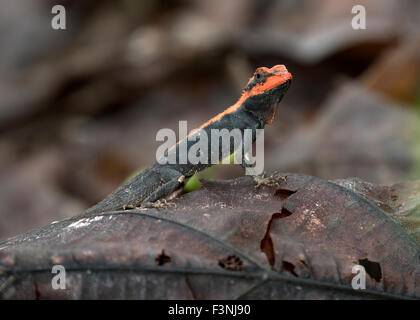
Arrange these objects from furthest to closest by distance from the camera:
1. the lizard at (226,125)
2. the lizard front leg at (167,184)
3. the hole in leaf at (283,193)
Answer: the lizard at (226,125)
the lizard front leg at (167,184)
the hole in leaf at (283,193)

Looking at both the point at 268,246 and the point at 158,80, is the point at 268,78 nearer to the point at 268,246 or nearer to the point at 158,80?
the point at 268,246

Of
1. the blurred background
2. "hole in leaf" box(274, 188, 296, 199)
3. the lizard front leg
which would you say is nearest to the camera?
"hole in leaf" box(274, 188, 296, 199)

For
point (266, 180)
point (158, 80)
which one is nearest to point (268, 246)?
point (266, 180)

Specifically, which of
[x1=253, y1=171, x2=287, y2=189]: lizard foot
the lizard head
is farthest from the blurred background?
[x1=253, y1=171, x2=287, y2=189]: lizard foot

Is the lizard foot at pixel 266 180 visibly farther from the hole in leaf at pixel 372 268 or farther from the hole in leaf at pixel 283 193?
the hole in leaf at pixel 372 268

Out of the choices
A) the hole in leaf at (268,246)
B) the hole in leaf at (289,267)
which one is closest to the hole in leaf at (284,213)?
the hole in leaf at (268,246)

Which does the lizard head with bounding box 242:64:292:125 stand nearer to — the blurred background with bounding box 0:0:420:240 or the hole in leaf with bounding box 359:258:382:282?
the hole in leaf with bounding box 359:258:382:282

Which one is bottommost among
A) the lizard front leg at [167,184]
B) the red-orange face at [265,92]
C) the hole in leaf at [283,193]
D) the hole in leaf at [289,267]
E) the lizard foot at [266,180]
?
the hole in leaf at [289,267]
